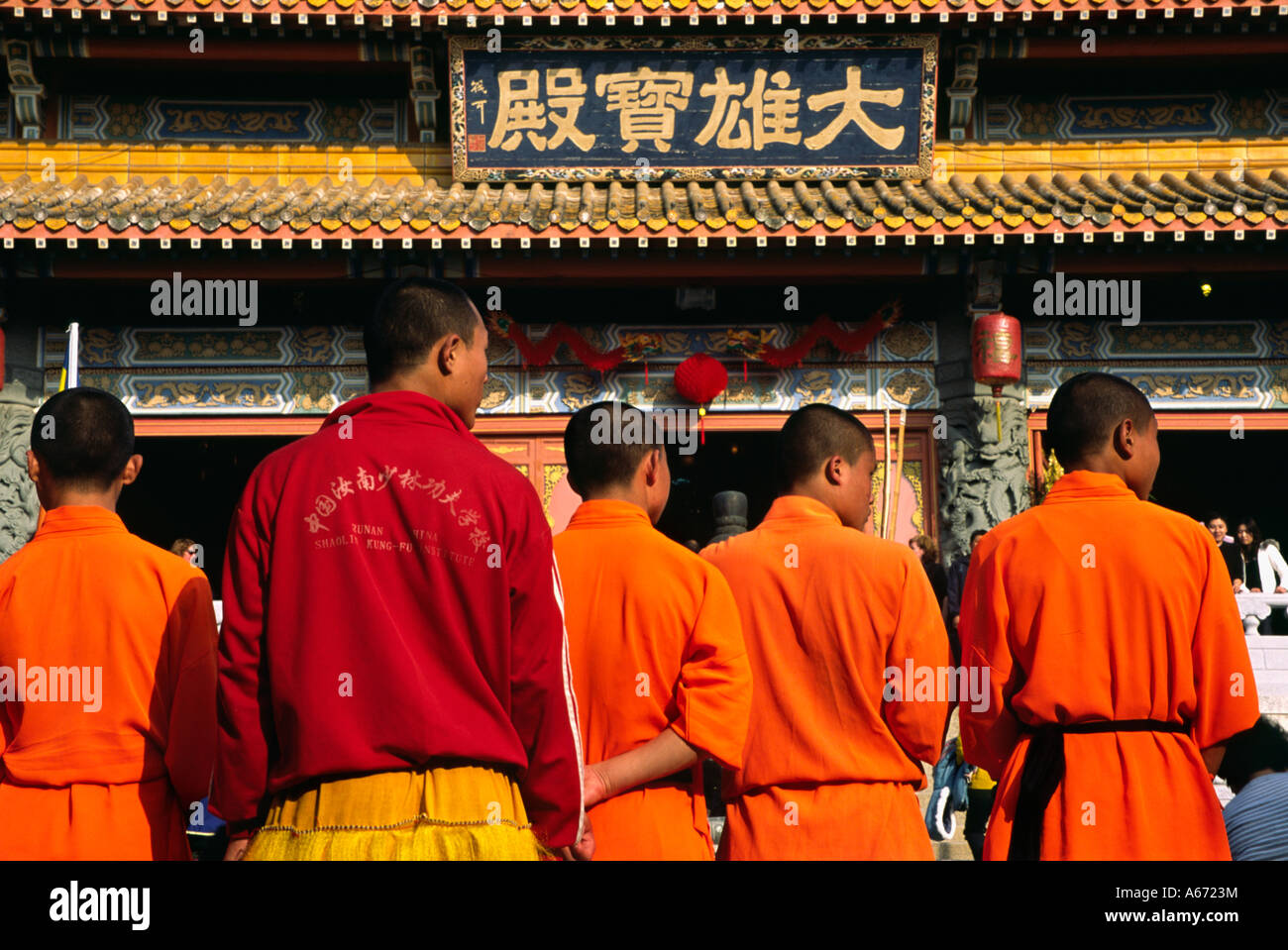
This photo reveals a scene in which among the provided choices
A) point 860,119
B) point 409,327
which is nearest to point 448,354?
point 409,327

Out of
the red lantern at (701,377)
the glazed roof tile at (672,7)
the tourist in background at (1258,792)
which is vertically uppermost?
the glazed roof tile at (672,7)

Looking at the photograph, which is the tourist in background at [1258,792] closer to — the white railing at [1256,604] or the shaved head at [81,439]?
the shaved head at [81,439]

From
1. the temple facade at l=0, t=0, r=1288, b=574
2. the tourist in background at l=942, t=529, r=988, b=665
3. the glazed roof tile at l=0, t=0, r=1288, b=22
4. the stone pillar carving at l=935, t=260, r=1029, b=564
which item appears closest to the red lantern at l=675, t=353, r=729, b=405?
the temple facade at l=0, t=0, r=1288, b=574

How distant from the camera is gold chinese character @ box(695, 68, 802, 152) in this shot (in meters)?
9.93

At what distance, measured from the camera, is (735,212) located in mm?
8422

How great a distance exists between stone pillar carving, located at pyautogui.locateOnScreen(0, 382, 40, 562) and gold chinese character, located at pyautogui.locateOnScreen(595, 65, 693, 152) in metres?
5.04

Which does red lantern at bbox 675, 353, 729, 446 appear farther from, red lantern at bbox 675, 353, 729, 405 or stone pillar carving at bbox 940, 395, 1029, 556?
stone pillar carving at bbox 940, 395, 1029, 556

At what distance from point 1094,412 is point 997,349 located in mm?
5987

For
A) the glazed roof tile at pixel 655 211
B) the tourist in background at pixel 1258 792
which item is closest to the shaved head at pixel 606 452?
the tourist in background at pixel 1258 792

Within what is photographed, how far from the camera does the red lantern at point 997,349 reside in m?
8.98

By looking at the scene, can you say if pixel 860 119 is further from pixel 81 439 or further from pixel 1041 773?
pixel 81 439

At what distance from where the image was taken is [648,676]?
3.01 meters

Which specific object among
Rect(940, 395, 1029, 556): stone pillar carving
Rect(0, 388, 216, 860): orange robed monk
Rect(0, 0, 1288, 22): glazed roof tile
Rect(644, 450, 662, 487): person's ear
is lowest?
Rect(0, 388, 216, 860): orange robed monk

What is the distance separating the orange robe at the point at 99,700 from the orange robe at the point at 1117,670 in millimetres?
1941
